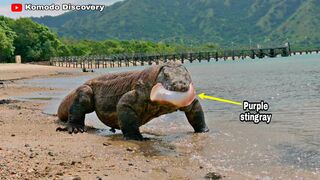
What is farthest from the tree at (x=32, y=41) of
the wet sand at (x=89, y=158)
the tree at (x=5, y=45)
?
the wet sand at (x=89, y=158)

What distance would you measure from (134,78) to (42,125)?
3.07 meters

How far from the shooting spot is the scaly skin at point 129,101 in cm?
976

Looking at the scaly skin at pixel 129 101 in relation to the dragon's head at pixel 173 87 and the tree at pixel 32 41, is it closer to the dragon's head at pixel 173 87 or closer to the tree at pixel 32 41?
the dragon's head at pixel 173 87

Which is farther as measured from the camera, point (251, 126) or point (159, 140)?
point (251, 126)

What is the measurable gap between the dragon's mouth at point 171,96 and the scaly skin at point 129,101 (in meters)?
0.08

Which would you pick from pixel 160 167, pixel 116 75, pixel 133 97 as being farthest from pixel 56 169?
pixel 116 75

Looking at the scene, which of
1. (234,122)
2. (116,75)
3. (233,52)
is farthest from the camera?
(233,52)

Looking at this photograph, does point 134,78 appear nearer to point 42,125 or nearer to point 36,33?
point 42,125

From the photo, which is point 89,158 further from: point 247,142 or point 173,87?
point 247,142

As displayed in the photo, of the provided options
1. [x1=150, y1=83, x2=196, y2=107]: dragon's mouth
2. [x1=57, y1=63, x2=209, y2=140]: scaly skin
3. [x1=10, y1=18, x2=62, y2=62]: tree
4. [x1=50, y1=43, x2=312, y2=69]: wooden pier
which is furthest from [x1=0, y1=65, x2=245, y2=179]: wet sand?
[x1=10, y1=18, x2=62, y2=62]: tree

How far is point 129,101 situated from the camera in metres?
10.3

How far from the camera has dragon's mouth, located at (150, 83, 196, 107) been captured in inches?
370

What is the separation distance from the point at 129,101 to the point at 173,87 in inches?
52.9

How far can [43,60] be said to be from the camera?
329ft
